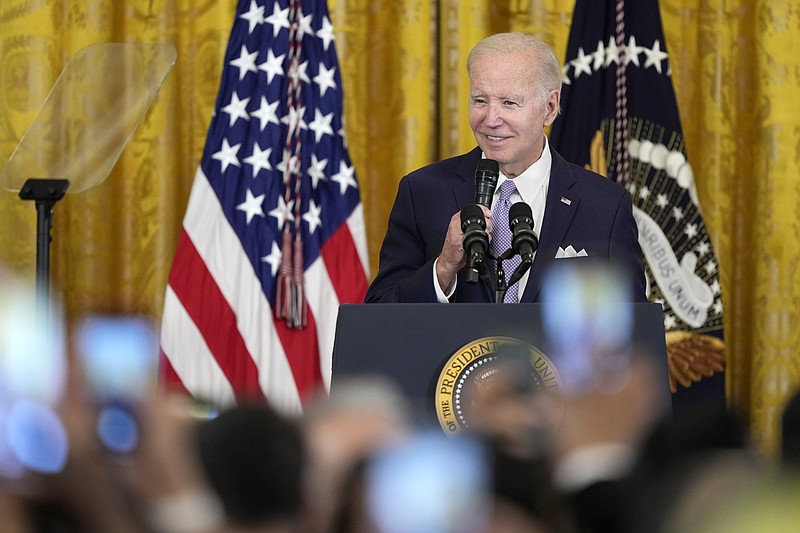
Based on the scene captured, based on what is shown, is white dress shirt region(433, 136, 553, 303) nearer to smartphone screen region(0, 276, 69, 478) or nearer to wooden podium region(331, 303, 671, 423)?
wooden podium region(331, 303, 671, 423)

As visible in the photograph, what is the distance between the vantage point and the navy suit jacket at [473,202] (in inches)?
88.0

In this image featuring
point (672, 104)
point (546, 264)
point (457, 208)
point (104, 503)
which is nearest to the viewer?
point (104, 503)

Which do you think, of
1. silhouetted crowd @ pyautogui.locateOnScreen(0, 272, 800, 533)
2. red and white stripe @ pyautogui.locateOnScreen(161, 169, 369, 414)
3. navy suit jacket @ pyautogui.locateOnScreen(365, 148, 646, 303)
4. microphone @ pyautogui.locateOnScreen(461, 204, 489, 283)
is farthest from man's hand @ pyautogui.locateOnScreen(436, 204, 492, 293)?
red and white stripe @ pyautogui.locateOnScreen(161, 169, 369, 414)

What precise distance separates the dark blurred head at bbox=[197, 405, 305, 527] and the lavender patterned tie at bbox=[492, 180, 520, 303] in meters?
1.98

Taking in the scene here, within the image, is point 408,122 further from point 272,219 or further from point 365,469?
point 365,469

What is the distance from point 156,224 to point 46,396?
12.5ft

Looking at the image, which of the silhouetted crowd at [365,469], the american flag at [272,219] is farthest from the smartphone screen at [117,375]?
the american flag at [272,219]

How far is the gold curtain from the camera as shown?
12.9ft

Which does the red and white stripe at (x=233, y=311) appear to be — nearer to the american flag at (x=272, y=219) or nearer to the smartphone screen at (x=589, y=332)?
the american flag at (x=272, y=219)

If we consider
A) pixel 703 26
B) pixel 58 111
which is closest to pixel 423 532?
pixel 58 111

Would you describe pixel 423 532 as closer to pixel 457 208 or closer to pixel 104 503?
pixel 104 503

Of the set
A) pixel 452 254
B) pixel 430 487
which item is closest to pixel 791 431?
pixel 430 487

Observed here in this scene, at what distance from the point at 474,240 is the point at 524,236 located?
0.10m

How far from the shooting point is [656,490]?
0.26 metres
